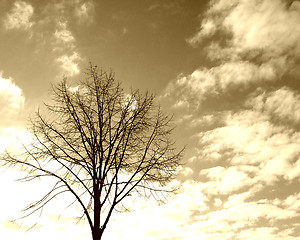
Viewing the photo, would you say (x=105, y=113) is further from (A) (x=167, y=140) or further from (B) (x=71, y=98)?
(A) (x=167, y=140)

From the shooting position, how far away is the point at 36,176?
10203 mm

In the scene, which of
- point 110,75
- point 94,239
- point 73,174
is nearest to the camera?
point 94,239

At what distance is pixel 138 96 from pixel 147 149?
201cm

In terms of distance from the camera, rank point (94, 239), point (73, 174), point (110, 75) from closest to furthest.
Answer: point (94, 239)
point (73, 174)
point (110, 75)

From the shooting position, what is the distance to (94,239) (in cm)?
912

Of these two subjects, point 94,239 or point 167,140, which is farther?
point 167,140

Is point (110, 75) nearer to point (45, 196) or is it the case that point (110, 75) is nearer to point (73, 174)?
point (73, 174)

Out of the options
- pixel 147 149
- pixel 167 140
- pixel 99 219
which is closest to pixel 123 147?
pixel 147 149

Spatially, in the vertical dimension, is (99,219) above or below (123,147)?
below

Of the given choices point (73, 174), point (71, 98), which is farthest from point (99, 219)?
point (71, 98)

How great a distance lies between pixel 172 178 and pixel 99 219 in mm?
2927

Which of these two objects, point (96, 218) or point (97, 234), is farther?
point (96, 218)

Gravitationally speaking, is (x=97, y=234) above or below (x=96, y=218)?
below

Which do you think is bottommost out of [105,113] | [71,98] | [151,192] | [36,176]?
[151,192]
